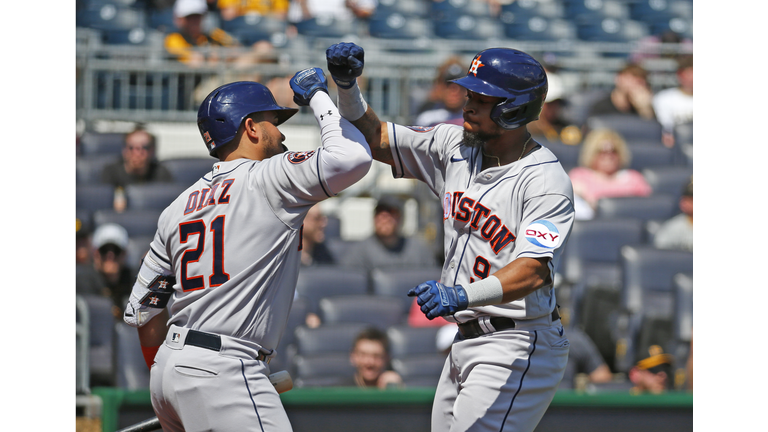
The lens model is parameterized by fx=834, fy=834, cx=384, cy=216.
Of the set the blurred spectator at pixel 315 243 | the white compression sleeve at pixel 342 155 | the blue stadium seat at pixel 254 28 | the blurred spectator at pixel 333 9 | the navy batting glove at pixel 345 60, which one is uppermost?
the blurred spectator at pixel 333 9

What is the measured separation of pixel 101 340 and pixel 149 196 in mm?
1564

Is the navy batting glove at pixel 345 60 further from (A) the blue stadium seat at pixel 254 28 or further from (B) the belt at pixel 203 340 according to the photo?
(A) the blue stadium seat at pixel 254 28

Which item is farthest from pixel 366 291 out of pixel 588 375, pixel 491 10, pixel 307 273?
pixel 491 10

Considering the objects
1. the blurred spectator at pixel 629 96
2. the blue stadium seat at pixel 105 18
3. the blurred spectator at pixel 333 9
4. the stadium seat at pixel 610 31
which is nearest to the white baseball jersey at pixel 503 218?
the blurred spectator at pixel 629 96

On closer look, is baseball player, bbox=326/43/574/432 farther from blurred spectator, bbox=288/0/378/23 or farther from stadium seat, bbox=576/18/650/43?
stadium seat, bbox=576/18/650/43

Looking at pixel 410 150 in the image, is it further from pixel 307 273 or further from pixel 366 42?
pixel 366 42

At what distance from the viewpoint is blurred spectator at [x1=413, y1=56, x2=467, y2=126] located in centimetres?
644

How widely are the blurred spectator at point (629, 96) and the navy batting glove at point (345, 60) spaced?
5.54m

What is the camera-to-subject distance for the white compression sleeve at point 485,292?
105 inches

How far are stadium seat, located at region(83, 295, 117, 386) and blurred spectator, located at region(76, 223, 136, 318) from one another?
0.19 meters

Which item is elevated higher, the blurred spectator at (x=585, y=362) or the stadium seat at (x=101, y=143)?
the stadium seat at (x=101, y=143)

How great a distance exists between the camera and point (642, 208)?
7.07 m

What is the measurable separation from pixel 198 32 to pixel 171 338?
5.99 meters

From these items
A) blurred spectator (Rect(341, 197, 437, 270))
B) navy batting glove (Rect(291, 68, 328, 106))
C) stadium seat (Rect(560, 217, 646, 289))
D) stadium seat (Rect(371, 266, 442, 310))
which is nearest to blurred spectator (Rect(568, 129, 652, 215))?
stadium seat (Rect(560, 217, 646, 289))
